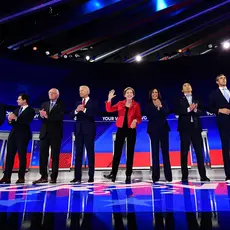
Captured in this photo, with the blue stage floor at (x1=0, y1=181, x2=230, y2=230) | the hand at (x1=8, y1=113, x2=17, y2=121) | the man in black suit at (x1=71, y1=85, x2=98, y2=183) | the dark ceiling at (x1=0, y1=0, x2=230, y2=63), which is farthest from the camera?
the dark ceiling at (x1=0, y1=0, x2=230, y2=63)

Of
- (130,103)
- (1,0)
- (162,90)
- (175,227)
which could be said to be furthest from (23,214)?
(162,90)

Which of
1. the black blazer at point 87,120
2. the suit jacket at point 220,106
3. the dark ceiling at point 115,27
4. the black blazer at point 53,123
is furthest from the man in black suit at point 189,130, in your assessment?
the dark ceiling at point 115,27

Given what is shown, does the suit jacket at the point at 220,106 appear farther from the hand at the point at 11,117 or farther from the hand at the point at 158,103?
the hand at the point at 11,117

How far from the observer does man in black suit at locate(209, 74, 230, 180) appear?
300cm

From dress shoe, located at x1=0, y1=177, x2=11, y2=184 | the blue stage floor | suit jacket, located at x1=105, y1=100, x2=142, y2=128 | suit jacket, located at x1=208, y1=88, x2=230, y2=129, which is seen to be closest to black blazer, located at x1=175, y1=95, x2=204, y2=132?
suit jacket, located at x1=208, y1=88, x2=230, y2=129

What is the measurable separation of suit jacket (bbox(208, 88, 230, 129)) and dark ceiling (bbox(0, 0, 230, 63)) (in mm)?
3881

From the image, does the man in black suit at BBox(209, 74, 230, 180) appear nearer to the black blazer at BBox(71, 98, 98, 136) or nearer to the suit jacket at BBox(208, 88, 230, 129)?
the suit jacket at BBox(208, 88, 230, 129)

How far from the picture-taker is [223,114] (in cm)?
309

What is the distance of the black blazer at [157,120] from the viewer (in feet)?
10.6

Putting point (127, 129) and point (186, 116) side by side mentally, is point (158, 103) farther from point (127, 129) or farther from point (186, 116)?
point (127, 129)

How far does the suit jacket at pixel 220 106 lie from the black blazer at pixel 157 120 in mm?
633

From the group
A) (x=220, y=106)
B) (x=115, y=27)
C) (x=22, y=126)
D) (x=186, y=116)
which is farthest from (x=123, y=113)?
(x=115, y=27)

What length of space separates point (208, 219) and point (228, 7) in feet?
25.2

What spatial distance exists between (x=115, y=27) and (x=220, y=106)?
4946mm
